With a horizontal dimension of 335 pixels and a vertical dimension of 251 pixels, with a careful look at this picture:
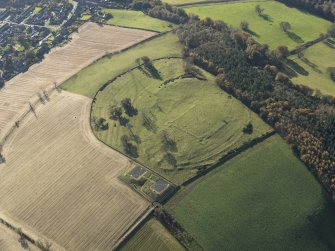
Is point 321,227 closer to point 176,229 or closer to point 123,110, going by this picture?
point 176,229

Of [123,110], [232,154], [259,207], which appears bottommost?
[259,207]

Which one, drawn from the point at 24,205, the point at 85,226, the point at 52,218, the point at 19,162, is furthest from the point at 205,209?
the point at 19,162

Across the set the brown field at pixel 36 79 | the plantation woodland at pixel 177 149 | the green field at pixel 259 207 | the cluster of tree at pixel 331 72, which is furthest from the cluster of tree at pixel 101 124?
the cluster of tree at pixel 331 72

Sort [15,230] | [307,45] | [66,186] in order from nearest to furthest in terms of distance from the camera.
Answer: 1. [15,230]
2. [66,186]
3. [307,45]

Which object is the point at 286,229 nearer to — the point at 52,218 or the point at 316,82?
the point at 52,218

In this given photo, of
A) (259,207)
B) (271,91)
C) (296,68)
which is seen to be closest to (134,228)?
(259,207)
